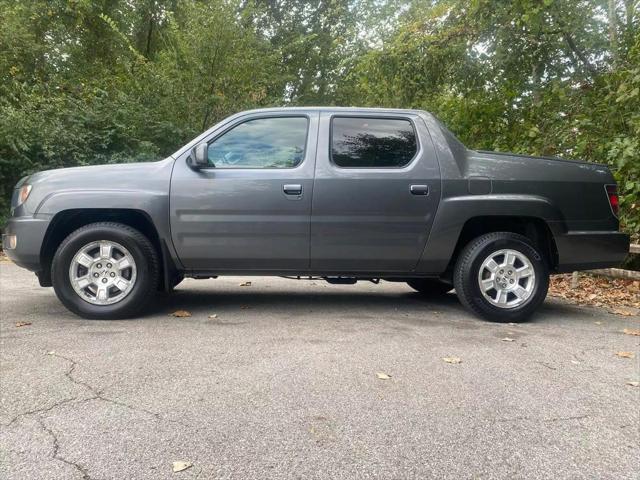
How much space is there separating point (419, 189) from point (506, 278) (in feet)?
3.59

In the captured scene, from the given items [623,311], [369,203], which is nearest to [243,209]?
[369,203]

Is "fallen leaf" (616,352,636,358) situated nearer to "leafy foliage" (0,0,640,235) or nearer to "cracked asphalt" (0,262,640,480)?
"cracked asphalt" (0,262,640,480)

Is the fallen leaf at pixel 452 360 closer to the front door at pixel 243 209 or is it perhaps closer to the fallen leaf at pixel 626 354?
the fallen leaf at pixel 626 354

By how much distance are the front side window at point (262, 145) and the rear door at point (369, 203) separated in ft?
0.74

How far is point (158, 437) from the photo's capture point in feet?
7.25

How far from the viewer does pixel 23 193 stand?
4.45 meters

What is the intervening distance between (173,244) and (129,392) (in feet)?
6.19

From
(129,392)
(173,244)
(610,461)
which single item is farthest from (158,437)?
(173,244)

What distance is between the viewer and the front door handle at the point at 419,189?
4.46m

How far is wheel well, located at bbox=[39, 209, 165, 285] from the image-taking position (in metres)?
4.45

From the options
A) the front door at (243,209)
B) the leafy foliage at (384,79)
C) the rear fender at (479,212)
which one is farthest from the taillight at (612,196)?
the front door at (243,209)

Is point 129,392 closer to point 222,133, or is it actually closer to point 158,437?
point 158,437

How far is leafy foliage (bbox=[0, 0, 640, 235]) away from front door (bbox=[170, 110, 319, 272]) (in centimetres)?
431

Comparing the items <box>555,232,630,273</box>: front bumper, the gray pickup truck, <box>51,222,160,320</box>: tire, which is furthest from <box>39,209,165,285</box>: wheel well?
<box>555,232,630,273</box>: front bumper
